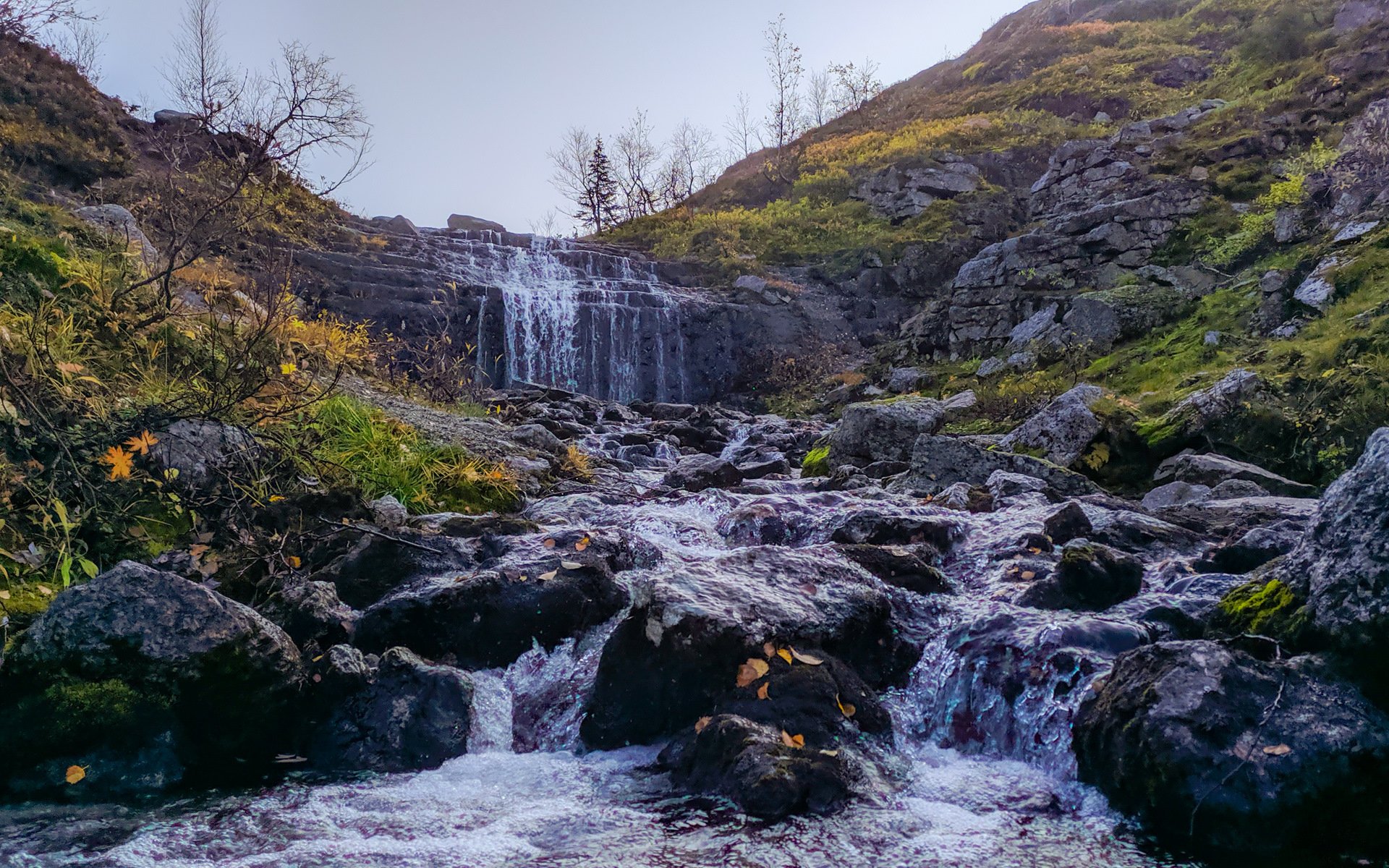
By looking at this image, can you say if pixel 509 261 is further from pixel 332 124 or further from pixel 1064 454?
pixel 1064 454

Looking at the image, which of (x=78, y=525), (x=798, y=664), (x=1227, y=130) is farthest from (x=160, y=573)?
(x=1227, y=130)

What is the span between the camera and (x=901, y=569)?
461cm

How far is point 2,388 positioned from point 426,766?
3.26 meters

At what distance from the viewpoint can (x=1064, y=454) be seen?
7363mm

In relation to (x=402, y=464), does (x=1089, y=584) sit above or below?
below

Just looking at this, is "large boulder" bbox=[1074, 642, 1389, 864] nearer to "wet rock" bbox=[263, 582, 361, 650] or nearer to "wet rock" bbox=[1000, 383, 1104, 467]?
"wet rock" bbox=[263, 582, 361, 650]

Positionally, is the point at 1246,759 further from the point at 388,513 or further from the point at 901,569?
the point at 388,513

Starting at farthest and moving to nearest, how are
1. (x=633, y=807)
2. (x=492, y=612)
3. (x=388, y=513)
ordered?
(x=388, y=513), (x=492, y=612), (x=633, y=807)

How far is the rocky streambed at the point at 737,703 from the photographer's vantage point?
8.11ft

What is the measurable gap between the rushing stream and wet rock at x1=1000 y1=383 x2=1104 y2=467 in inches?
157

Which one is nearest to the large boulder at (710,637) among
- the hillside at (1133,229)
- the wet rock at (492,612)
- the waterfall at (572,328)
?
the wet rock at (492,612)

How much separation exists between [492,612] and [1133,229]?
14312 millimetres

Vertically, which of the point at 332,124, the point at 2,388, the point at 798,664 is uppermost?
the point at 332,124

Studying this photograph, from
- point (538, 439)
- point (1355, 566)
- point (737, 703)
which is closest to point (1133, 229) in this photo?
point (538, 439)
